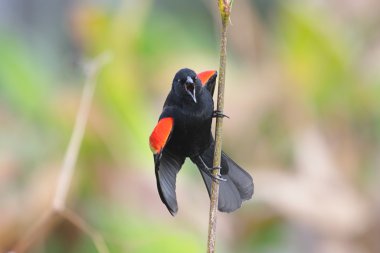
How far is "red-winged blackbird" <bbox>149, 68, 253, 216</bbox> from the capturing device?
3.10 feet

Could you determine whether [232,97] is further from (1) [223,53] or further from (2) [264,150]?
(1) [223,53]

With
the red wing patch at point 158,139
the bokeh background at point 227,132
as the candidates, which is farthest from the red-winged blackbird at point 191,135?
the bokeh background at point 227,132

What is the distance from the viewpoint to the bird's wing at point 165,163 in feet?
2.90

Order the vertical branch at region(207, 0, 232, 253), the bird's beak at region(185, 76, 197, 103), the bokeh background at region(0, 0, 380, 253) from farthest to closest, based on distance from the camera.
A: the bokeh background at region(0, 0, 380, 253)
the bird's beak at region(185, 76, 197, 103)
the vertical branch at region(207, 0, 232, 253)

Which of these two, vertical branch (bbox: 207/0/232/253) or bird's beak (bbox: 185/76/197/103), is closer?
vertical branch (bbox: 207/0/232/253)

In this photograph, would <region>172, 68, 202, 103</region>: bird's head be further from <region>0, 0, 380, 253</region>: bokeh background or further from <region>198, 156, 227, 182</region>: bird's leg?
<region>0, 0, 380, 253</region>: bokeh background

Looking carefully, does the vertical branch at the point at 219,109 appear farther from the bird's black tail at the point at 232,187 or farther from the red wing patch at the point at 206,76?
the red wing patch at the point at 206,76

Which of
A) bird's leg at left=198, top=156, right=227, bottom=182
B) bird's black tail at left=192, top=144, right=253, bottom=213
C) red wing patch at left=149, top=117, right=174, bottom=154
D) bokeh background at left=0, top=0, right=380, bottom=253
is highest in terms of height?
red wing patch at left=149, top=117, right=174, bottom=154

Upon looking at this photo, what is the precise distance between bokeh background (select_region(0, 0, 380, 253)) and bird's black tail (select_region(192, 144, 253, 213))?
2.65 feet

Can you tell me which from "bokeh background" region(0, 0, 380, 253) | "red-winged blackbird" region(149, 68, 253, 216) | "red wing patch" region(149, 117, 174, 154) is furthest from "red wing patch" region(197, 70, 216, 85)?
"bokeh background" region(0, 0, 380, 253)

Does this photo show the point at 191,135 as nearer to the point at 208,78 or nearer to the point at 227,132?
the point at 208,78

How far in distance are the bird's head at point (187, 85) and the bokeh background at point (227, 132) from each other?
2.89 feet

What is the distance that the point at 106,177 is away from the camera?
88.7 inches

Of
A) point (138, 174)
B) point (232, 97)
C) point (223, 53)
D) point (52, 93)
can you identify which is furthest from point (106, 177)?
point (223, 53)
